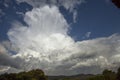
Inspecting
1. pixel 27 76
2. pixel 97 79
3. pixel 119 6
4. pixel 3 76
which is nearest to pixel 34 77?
pixel 27 76

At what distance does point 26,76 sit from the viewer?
14662 cm

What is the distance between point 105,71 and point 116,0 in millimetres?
146394

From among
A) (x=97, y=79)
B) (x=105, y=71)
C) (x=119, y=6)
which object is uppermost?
(x=105, y=71)

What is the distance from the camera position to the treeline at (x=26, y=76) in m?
146

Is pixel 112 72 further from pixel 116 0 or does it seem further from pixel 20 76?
pixel 116 0

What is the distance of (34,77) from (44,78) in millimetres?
6459

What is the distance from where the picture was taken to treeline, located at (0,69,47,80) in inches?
5751

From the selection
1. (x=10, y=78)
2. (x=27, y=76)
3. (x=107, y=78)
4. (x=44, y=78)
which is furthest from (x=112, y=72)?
(x=10, y=78)

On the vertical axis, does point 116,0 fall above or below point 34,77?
below

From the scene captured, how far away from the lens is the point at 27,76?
146750mm

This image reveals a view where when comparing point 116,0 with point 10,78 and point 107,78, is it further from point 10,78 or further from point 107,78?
point 10,78

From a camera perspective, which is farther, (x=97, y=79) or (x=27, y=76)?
(x=27, y=76)

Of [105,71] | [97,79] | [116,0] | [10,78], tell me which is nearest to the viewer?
[116,0]

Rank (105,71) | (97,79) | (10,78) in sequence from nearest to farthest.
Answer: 1. (97,79)
2. (10,78)
3. (105,71)
